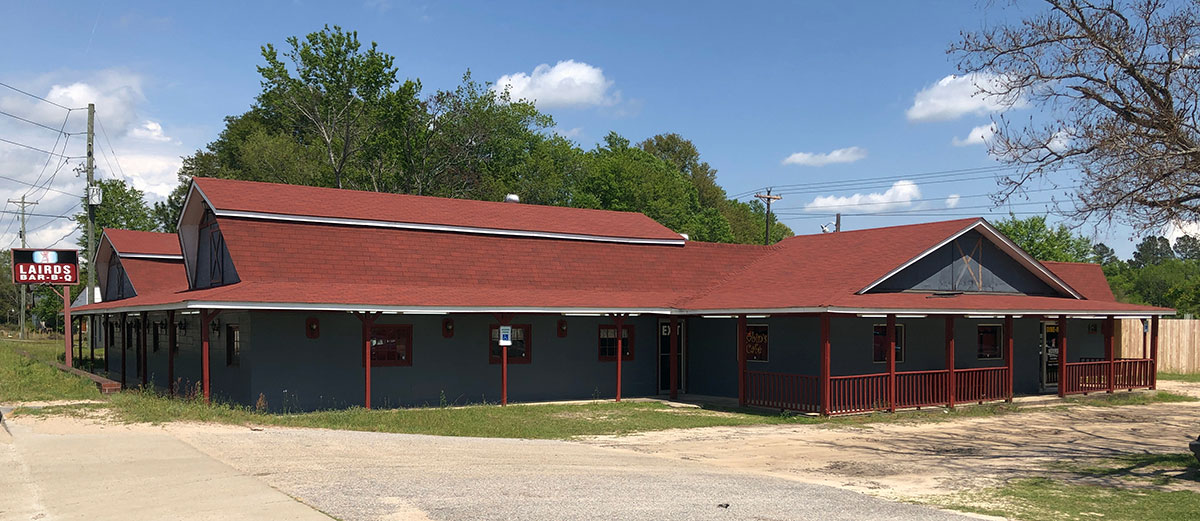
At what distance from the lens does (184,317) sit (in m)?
24.7

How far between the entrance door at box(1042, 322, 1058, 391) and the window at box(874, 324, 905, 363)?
19.3 feet

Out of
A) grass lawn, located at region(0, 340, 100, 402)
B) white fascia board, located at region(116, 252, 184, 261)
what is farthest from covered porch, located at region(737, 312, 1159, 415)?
white fascia board, located at region(116, 252, 184, 261)

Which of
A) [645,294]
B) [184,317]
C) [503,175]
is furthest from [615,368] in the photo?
[503,175]

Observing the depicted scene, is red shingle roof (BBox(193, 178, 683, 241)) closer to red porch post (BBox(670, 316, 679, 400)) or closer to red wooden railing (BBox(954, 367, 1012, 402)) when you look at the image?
red porch post (BBox(670, 316, 679, 400))

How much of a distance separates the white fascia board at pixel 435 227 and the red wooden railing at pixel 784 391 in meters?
6.29

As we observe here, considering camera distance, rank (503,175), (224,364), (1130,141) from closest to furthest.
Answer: (1130,141)
(224,364)
(503,175)

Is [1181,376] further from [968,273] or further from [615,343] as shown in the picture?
[615,343]

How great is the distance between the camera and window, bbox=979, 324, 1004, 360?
25.5 m

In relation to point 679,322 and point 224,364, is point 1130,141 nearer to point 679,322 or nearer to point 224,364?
point 679,322

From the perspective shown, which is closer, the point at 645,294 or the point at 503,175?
the point at 645,294

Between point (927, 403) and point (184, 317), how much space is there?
1895 centimetres

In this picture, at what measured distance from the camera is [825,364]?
64.9ft

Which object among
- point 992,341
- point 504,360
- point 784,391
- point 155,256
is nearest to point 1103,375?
point 992,341

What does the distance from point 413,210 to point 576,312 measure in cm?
597
